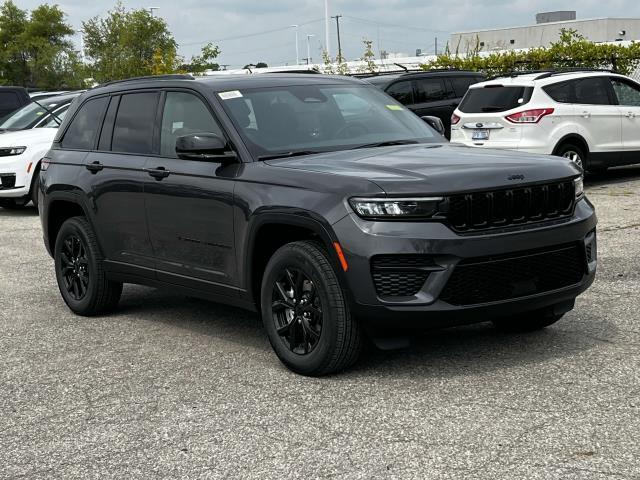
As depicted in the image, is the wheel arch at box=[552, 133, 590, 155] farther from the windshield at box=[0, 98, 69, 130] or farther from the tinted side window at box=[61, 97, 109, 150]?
the tinted side window at box=[61, 97, 109, 150]

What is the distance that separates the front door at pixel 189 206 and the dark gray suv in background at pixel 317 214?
1 centimetres

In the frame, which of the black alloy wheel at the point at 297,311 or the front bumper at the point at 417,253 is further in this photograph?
the black alloy wheel at the point at 297,311

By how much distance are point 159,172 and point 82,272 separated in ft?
5.14

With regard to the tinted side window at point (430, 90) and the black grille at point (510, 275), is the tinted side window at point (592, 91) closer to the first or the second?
the tinted side window at point (430, 90)

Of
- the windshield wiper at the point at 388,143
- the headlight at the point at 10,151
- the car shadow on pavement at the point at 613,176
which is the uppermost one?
the windshield wiper at the point at 388,143

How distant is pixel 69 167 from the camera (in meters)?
8.20

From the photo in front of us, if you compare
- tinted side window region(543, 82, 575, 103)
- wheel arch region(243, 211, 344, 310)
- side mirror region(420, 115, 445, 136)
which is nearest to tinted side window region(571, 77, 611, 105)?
tinted side window region(543, 82, 575, 103)

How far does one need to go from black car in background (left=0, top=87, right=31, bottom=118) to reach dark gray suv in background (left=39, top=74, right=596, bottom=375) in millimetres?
12964

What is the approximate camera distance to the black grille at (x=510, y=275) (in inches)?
218

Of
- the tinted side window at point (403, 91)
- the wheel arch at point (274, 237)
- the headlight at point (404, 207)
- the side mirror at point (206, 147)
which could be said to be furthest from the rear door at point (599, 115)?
the headlight at point (404, 207)

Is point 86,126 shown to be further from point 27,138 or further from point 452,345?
point 27,138

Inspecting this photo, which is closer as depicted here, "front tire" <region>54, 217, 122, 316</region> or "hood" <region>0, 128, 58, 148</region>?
"front tire" <region>54, 217, 122, 316</region>

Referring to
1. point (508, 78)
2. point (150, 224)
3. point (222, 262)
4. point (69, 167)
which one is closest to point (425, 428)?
point (222, 262)

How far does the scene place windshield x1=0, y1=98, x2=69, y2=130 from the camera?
55.1 ft
